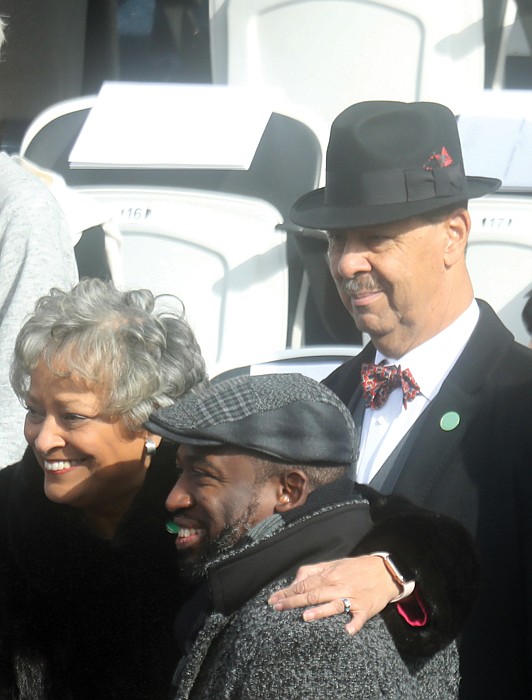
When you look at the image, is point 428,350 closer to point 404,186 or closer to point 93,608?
point 404,186

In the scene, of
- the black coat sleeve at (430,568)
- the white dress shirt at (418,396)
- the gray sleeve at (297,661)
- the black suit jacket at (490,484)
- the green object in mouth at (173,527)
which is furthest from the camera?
the white dress shirt at (418,396)

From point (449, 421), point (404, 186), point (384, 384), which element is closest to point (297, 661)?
point (449, 421)

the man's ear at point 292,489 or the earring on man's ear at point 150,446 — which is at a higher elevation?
the man's ear at point 292,489

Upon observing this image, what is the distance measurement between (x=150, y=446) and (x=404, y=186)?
2.35ft

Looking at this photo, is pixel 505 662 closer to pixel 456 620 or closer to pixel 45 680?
pixel 456 620

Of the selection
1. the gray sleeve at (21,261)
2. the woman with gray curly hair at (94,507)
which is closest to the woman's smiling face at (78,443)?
the woman with gray curly hair at (94,507)

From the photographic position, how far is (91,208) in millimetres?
2936

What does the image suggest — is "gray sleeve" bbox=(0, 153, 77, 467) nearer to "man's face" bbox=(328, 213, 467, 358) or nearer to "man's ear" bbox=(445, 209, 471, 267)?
"man's face" bbox=(328, 213, 467, 358)

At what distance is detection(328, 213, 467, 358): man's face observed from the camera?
2369mm

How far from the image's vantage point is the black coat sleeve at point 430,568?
5.56 ft

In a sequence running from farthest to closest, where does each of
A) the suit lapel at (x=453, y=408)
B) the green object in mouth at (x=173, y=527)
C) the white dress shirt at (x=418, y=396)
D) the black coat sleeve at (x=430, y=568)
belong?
1. the white dress shirt at (x=418, y=396)
2. the suit lapel at (x=453, y=408)
3. the green object in mouth at (x=173, y=527)
4. the black coat sleeve at (x=430, y=568)

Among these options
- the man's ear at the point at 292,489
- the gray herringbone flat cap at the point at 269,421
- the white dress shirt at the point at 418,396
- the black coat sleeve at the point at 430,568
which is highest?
the gray herringbone flat cap at the point at 269,421

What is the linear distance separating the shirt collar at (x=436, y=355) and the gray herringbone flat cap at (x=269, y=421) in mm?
576

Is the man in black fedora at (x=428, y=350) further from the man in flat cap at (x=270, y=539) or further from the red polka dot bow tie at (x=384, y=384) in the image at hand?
the man in flat cap at (x=270, y=539)
